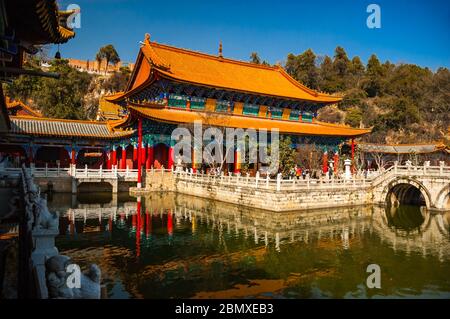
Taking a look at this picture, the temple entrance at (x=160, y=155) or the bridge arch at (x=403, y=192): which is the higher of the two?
the temple entrance at (x=160, y=155)

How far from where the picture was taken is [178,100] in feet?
105

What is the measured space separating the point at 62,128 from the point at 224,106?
14.0 meters

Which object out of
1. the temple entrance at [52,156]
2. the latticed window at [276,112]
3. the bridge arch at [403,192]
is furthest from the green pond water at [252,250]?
the latticed window at [276,112]

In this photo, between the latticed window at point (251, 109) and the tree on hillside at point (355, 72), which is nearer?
the latticed window at point (251, 109)

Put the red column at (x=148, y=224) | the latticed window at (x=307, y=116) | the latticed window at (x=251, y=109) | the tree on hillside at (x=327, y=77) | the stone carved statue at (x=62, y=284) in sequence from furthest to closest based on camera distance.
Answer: the tree on hillside at (x=327, y=77) < the latticed window at (x=307, y=116) < the latticed window at (x=251, y=109) < the red column at (x=148, y=224) < the stone carved statue at (x=62, y=284)

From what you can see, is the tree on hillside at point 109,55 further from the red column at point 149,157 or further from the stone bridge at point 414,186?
the stone bridge at point 414,186

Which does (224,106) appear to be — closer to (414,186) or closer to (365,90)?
(414,186)

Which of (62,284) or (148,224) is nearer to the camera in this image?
(62,284)

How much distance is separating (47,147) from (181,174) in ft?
42.6

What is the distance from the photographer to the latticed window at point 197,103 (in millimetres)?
32750

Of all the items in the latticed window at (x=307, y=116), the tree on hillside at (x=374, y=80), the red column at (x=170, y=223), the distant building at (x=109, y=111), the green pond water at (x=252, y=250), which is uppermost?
the tree on hillside at (x=374, y=80)

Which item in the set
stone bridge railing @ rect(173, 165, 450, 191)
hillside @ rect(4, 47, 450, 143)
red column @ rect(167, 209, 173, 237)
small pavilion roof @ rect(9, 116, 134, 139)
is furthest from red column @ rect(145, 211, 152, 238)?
hillside @ rect(4, 47, 450, 143)

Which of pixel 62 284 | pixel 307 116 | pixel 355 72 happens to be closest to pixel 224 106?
pixel 307 116

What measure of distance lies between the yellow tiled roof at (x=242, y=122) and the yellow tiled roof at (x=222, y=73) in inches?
100
